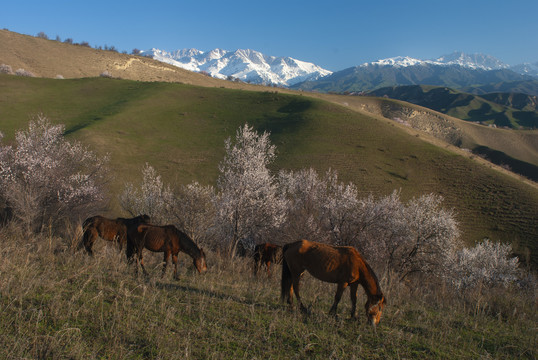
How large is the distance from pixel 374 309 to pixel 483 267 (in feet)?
105

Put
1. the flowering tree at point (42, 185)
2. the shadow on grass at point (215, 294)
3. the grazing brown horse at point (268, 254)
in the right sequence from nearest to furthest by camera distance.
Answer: the shadow on grass at point (215, 294)
the grazing brown horse at point (268, 254)
the flowering tree at point (42, 185)

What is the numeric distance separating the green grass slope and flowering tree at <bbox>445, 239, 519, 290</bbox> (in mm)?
7438

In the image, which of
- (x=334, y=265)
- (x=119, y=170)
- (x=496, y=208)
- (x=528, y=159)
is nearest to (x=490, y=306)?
(x=334, y=265)

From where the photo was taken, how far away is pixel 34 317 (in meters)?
4.93

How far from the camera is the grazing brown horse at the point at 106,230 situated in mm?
10227

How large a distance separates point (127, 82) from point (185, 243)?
110 m

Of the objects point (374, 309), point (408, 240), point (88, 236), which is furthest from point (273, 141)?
point (374, 309)

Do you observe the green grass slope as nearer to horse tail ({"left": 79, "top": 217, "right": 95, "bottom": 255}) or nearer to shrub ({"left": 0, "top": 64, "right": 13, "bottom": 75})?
shrub ({"left": 0, "top": 64, "right": 13, "bottom": 75})

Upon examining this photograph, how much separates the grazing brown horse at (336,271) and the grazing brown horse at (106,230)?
563 centimetres

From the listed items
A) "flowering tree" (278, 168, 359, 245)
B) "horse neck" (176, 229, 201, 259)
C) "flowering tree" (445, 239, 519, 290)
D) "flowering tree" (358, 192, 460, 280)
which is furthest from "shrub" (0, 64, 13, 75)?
"flowering tree" (445, 239, 519, 290)

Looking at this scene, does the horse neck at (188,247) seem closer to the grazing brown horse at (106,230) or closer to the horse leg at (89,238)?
the grazing brown horse at (106,230)

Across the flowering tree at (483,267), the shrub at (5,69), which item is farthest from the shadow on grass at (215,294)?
the shrub at (5,69)

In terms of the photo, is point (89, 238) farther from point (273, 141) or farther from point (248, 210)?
point (273, 141)

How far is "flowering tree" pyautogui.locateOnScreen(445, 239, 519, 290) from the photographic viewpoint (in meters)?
27.8
